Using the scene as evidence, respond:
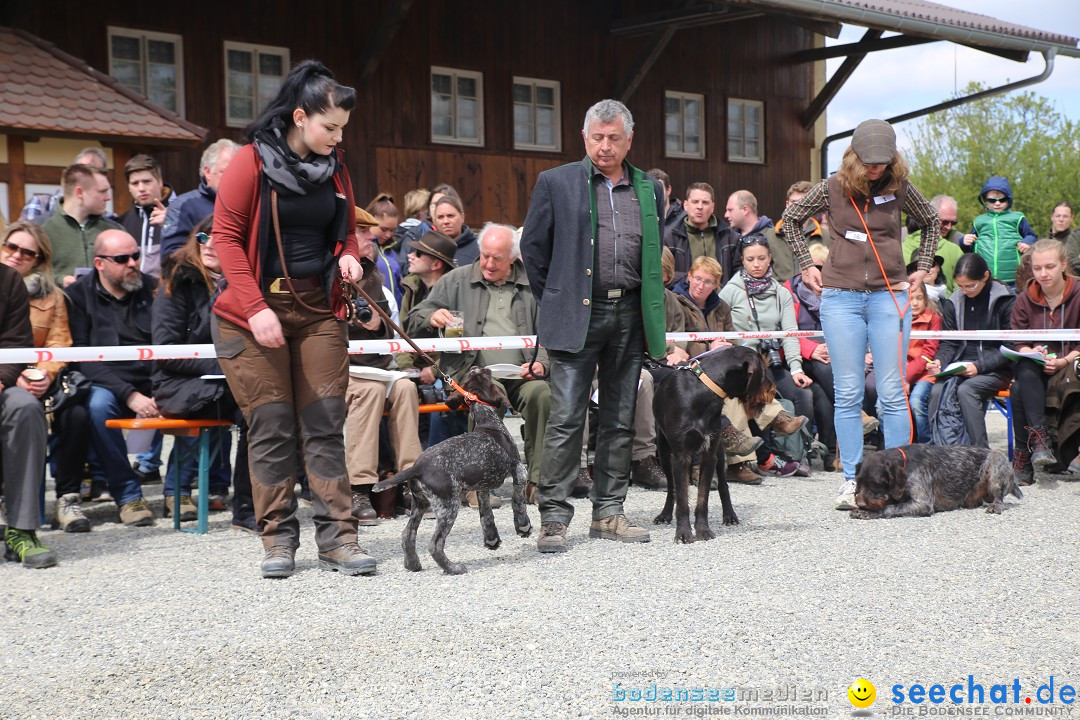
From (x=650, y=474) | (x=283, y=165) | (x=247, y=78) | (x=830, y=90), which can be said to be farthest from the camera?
(x=830, y=90)

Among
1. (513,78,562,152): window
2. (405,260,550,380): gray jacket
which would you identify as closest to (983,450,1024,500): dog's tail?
(405,260,550,380): gray jacket

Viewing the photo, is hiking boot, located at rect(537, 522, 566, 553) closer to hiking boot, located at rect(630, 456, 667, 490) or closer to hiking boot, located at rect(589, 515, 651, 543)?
hiking boot, located at rect(589, 515, 651, 543)

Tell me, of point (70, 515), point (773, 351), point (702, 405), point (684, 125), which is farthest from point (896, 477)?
point (684, 125)

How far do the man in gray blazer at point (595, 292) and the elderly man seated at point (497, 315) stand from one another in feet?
4.15

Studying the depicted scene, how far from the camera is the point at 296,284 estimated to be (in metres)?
5.41

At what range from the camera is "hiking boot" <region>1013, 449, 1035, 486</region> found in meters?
8.33

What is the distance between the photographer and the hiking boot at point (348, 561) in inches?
214

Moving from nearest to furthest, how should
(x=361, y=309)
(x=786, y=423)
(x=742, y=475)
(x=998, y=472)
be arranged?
(x=361, y=309)
(x=998, y=472)
(x=742, y=475)
(x=786, y=423)

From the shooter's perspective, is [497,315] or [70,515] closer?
[70,515]

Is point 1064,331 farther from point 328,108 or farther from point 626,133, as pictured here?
point 328,108

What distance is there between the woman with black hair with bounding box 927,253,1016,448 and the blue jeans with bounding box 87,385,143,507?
5.85 m

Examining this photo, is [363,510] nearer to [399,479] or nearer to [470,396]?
[470,396]

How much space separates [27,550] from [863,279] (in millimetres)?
4868

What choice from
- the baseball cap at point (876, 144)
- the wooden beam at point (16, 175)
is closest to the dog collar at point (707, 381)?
the baseball cap at point (876, 144)
